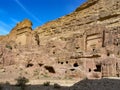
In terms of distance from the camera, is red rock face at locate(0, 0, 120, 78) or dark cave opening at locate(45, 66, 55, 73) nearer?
red rock face at locate(0, 0, 120, 78)

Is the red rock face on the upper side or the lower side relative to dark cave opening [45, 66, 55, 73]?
upper

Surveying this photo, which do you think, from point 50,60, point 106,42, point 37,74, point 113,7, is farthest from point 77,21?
point 37,74

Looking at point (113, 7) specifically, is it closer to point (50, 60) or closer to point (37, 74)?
point (50, 60)

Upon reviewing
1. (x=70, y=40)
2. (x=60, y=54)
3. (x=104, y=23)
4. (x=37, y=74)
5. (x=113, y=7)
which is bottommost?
(x=37, y=74)

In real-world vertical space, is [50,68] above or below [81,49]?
below

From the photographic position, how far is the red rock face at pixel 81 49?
996 inches

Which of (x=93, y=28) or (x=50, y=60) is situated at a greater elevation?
(x=93, y=28)

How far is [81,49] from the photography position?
116 ft

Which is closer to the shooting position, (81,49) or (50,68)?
(50,68)

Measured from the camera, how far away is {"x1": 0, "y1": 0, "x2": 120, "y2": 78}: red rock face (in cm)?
2530

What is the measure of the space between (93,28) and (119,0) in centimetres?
665

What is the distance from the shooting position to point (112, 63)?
2388 centimetres

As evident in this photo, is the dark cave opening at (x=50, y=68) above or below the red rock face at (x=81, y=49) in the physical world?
below

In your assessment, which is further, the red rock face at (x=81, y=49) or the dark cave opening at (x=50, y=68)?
the dark cave opening at (x=50, y=68)
